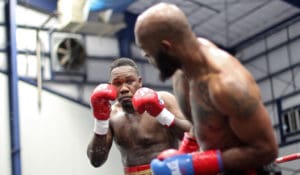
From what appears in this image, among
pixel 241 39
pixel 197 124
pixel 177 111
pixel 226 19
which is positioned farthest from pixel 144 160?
pixel 241 39

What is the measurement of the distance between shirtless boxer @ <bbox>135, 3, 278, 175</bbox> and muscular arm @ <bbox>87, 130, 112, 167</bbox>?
4.21ft

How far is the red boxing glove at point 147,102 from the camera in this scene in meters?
2.93

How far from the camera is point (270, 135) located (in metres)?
1.83

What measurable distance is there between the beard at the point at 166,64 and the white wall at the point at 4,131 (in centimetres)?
706

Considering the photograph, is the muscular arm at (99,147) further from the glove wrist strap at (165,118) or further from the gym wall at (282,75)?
the gym wall at (282,75)

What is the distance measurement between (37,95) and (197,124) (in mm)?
7492

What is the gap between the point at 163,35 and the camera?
1.88 meters

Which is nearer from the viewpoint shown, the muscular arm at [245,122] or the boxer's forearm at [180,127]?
the muscular arm at [245,122]

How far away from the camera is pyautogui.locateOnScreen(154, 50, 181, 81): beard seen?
1913mm

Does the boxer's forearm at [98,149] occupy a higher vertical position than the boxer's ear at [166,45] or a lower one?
lower

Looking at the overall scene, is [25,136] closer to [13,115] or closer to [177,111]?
[13,115]

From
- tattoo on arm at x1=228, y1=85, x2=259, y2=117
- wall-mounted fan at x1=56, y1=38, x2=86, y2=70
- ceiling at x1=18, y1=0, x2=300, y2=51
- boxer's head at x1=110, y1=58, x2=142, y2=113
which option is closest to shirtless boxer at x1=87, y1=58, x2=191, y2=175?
boxer's head at x1=110, y1=58, x2=142, y2=113

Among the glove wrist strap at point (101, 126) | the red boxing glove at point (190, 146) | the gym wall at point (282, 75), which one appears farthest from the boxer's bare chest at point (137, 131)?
A: the gym wall at point (282, 75)

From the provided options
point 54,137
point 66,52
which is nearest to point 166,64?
point 54,137
